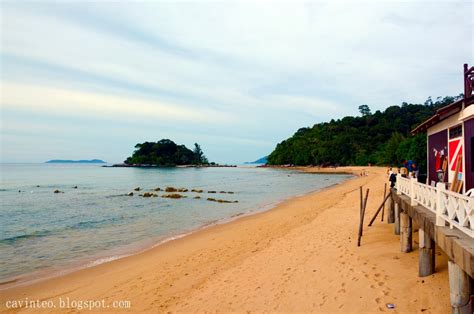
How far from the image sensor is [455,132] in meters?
11.0

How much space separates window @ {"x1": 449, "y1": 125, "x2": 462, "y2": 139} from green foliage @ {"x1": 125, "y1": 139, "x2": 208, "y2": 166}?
165717 mm

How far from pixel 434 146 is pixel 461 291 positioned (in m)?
9.75

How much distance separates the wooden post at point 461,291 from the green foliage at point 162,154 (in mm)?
170373

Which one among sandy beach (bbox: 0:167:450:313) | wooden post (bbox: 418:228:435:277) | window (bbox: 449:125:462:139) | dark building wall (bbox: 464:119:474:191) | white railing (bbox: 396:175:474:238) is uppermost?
window (bbox: 449:125:462:139)

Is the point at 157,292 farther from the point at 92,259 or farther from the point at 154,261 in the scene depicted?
the point at 92,259

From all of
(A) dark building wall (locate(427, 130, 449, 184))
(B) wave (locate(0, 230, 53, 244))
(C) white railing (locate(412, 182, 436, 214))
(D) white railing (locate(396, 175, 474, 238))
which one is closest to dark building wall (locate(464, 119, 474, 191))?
(C) white railing (locate(412, 182, 436, 214))

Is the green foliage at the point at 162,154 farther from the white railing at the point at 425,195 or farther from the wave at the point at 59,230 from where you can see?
the white railing at the point at 425,195

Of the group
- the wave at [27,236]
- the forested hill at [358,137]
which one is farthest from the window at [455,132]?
the forested hill at [358,137]

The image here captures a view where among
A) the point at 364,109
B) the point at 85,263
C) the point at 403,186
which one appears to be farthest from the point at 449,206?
the point at 364,109

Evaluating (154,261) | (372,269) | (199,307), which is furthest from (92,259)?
(372,269)

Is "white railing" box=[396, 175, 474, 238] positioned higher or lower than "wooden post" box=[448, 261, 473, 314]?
higher

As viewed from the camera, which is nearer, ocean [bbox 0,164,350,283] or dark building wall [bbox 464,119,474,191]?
dark building wall [bbox 464,119,474,191]

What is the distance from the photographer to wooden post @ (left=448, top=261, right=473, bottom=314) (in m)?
5.33

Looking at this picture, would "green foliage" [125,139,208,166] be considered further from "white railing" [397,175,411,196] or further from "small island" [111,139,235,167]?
"white railing" [397,175,411,196]
